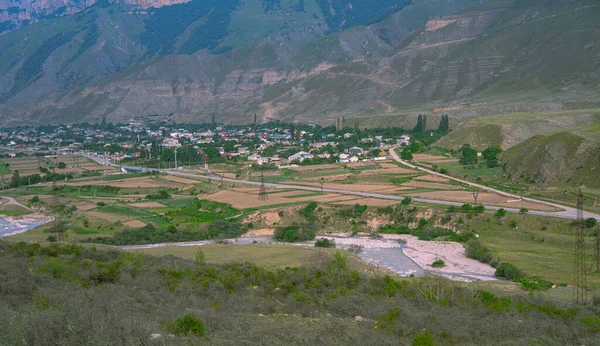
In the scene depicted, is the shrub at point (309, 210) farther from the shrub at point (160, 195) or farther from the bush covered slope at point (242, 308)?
the bush covered slope at point (242, 308)

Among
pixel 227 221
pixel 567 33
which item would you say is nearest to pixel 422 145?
pixel 227 221

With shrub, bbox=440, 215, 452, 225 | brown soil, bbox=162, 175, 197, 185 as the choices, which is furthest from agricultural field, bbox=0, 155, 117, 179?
shrub, bbox=440, 215, 452, 225

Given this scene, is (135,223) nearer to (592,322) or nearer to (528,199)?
(528,199)

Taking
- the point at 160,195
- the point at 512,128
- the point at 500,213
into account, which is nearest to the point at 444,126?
the point at 512,128

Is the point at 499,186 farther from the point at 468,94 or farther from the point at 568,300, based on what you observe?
the point at 468,94

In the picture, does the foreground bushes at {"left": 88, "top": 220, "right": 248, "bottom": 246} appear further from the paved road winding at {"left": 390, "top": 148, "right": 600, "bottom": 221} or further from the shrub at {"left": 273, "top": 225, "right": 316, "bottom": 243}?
the paved road winding at {"left": 390, "top": 148, "right": 600, "bottom": 221}

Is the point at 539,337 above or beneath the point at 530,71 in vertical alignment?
beneath
